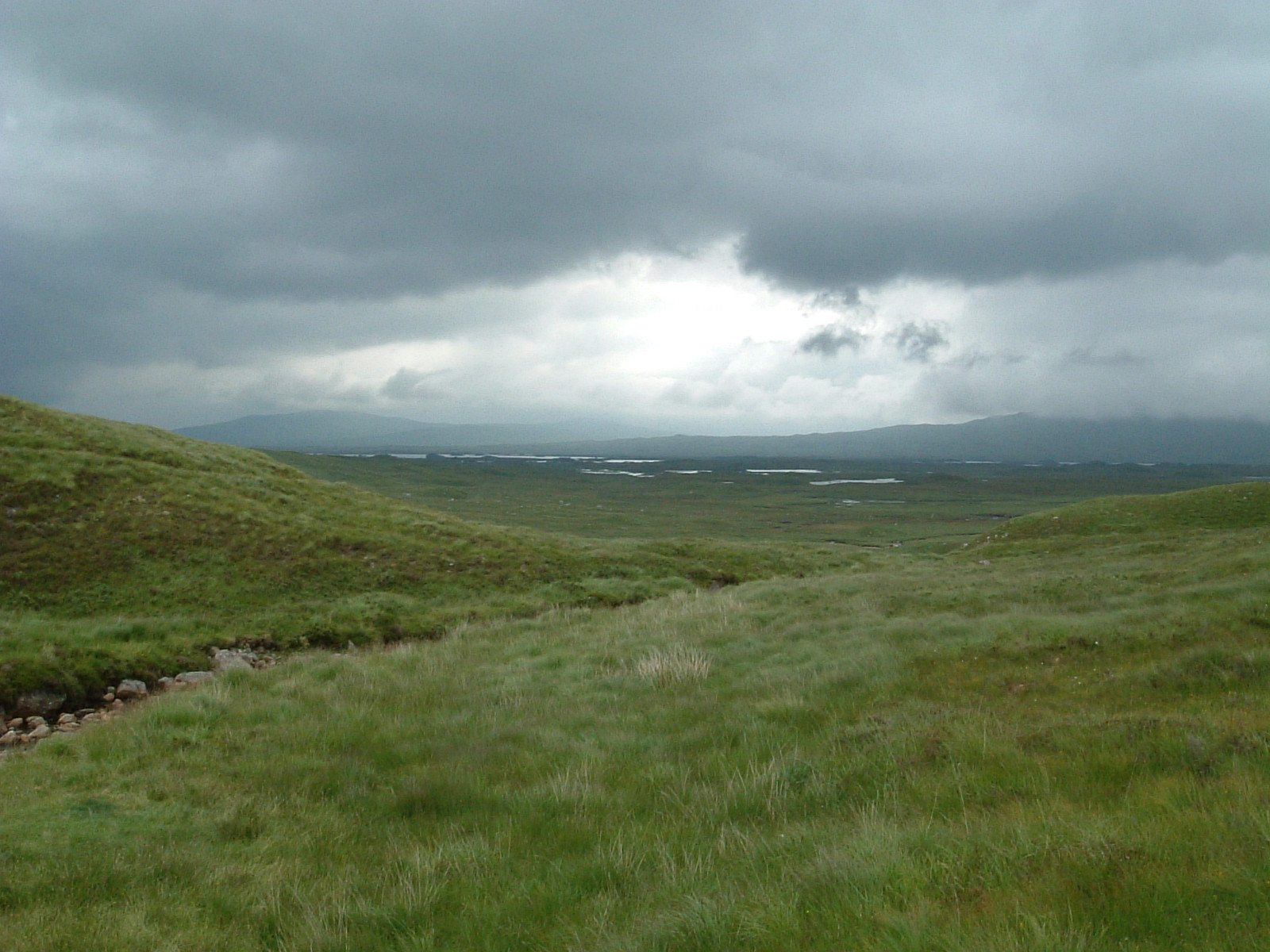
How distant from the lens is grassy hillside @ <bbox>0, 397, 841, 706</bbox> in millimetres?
17609

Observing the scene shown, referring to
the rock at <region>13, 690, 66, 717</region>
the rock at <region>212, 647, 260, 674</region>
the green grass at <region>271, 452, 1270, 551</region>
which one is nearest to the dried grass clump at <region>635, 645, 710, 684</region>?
the rock at <region>212, 647, 260, 674</region>

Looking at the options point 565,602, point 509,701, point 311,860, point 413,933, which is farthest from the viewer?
point 565,602

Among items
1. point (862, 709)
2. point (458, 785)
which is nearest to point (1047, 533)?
point (862, 709)

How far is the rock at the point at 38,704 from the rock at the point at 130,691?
880 millimetres

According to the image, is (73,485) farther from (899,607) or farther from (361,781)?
(899,607)

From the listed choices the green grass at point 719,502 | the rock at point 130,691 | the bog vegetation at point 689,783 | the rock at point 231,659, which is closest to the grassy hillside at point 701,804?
the bog vegetation at point 689,783

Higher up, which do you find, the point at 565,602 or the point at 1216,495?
the point at 1216,495

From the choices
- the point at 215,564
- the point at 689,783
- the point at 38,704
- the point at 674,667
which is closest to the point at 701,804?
the point at 689,783

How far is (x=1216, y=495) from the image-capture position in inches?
1850

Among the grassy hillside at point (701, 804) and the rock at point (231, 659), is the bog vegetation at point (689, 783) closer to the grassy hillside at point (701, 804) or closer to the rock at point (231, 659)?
the grassy hillside at point (701, 804)

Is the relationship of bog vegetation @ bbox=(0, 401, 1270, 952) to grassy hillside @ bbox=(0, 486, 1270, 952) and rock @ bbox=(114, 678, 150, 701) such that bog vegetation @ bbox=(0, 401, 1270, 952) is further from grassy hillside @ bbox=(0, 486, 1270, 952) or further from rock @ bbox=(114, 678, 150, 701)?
rock @ bbox=(114, 678, 150, 701)

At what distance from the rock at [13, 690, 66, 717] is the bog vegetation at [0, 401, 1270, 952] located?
1.75 feet

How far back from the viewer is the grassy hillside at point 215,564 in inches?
693

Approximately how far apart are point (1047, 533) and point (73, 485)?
51.3 metres
